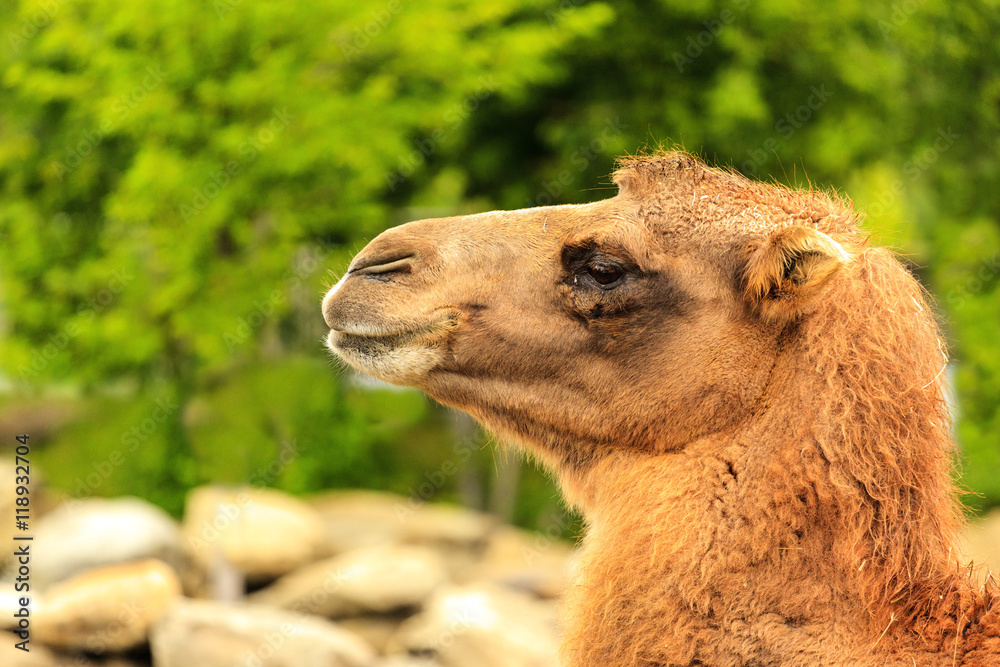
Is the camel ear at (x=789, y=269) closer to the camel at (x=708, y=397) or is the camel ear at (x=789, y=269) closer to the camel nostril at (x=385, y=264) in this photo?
the camel at (x=708, y=397)

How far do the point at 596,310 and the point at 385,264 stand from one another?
0.68 m

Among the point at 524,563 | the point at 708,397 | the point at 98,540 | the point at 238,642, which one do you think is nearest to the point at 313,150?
the point at 98,540

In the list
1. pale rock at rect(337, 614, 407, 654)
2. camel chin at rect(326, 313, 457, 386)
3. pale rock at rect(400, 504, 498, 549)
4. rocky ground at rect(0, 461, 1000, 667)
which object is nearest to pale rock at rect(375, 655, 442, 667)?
rocky ground at rect(0, 461, 1000, 667)

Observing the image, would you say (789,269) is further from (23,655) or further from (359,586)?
(359,586)

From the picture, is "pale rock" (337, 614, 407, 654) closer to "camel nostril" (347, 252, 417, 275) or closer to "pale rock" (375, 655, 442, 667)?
"pale rock" (375, 655, 442, 667)

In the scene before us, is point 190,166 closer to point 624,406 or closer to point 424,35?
point 424,35

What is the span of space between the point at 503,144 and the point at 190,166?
411cm

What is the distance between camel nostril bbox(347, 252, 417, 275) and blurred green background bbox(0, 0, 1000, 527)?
5.53 m

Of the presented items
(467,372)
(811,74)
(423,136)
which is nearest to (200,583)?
(423,136)

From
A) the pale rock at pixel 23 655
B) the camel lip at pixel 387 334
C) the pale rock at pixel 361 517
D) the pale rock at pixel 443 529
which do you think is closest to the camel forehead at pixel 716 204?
the camel lip at pixel 387 334

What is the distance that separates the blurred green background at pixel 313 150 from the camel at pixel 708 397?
543 centimetres

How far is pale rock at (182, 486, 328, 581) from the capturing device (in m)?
8.77

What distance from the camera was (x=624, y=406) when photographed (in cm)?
289

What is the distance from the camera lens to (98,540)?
8.16 metres
